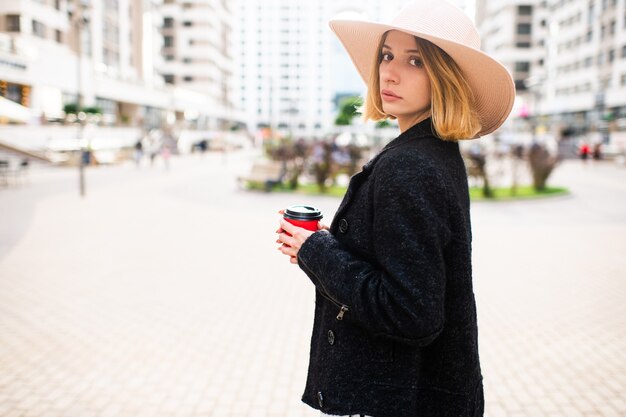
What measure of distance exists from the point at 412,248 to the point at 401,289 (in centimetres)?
12

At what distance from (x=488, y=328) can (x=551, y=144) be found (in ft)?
138

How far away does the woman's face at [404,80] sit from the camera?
1.71m

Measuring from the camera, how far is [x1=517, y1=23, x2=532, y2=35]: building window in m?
80.0

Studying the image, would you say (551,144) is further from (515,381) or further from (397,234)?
(397,234)

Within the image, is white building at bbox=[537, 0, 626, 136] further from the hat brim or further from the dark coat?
the dark coat

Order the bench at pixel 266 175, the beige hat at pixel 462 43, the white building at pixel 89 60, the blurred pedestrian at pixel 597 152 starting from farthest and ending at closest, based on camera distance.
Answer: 1. the blurred pedestrian at pixel 597 152
2. the white building at pixel 89 60
3. the bench at pixel 266 175
4. the beige hat at pixel 462 43

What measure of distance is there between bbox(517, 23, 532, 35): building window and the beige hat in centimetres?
8710

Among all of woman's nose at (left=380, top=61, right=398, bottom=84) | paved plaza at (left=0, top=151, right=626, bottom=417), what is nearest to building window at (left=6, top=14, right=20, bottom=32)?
paved plaza at (left=0, top=151, right=626, bottom=417)

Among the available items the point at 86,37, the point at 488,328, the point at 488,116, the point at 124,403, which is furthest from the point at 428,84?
the point at 86,37

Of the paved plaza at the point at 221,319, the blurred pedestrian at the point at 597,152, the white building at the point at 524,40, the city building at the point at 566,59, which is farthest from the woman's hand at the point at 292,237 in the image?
the white building at the point at 524,40

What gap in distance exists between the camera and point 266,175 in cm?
1870

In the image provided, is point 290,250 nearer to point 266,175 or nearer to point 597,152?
point 266,175

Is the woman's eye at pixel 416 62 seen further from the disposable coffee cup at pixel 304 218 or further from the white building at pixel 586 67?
the white building at pixel 586 67

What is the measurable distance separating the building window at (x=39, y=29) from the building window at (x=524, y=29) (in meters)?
64.6
